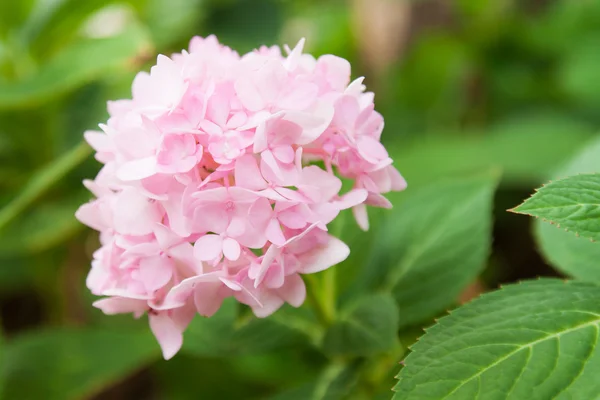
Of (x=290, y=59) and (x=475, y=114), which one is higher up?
(x=290, y=59)

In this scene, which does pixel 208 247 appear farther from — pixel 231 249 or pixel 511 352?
pixel 511 352

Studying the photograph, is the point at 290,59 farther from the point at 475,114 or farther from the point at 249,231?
the point at 475,114

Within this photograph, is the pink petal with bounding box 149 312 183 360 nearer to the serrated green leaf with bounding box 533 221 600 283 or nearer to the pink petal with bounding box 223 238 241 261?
the pink petal with bounding box 223 238 241 261

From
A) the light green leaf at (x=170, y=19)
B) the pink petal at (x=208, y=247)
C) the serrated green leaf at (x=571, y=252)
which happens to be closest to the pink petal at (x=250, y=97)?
the pink petal at (x=208, y=247)

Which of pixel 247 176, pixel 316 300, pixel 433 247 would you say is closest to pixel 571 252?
pixel 433 247

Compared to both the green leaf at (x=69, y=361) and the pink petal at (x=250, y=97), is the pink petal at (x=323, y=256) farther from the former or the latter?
the green leaf at (x=69, y=361)

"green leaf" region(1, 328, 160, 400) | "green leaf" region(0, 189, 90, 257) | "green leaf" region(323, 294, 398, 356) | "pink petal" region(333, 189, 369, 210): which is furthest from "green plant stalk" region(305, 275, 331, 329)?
"green leaf" region(0, 189, 90, 257)

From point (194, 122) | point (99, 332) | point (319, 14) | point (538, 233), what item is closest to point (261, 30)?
point (319, 14)
